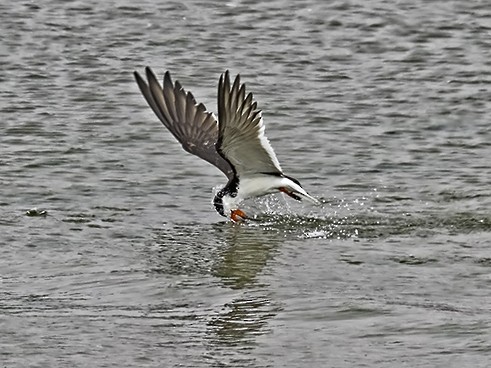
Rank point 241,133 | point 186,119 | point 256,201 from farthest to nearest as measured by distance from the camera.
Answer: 1. point 256,201
2. point 186,119
3. point 241,133

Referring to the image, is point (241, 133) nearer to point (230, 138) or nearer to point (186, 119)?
point (230, 138)

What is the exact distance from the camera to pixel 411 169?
10.8 m

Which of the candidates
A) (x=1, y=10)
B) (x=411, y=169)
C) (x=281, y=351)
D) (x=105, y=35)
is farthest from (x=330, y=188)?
(x=1, y=10)

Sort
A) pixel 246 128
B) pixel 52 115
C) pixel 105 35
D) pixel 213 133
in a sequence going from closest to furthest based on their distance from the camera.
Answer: pixel 246 128 → pixel 213 133 → pixel 52 115 → pixel 105 35

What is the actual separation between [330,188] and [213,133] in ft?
3.10

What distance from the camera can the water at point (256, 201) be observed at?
697 cm

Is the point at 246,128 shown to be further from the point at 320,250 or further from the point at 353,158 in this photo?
the point at 353,158

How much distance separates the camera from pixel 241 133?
9.03 meters

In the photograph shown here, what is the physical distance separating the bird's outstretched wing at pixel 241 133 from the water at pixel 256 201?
1.53ft

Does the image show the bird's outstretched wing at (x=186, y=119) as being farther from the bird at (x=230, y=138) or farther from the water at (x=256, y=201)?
the water at (x=256, y=201)

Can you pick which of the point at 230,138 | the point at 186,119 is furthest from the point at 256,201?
the point at 230,138

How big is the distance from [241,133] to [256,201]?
1795mm

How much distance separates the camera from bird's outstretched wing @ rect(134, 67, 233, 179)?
1012cm

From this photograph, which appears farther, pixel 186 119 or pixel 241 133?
pixel 186 119
